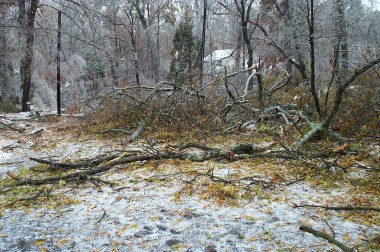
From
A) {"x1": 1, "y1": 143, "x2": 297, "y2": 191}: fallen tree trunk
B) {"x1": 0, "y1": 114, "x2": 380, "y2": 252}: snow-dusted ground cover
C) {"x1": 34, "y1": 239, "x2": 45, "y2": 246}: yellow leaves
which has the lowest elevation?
{"x1": 34, "y1": 239, "x2": 45, "y2": 246}: yellow leaves

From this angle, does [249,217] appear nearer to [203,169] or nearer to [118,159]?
[203,169]

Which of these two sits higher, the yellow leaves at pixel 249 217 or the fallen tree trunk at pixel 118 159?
the fallen tree trunk at pixel 118 159

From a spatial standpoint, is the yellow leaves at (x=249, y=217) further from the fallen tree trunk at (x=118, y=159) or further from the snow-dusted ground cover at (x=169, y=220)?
the fallen tree trunk at (x=118, y=159)

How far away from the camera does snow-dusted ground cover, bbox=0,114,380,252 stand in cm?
226

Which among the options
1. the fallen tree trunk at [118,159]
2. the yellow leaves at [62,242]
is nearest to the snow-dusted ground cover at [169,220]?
the yellow leaves at [62,242]

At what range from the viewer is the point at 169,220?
2.64 m

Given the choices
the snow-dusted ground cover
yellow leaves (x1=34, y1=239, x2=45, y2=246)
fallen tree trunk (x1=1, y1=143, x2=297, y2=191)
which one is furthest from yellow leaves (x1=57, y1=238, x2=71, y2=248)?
fallen tree trunk (x1=1, y1=143, x2=297, y2=191)

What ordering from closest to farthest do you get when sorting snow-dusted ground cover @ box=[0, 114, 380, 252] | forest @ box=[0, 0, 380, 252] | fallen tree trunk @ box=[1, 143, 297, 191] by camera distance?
snow-dusted ground cover @ box=[0, 114, 380, 252] → forest @ box=[0, 0, 380, 252] → fallen tree trunk @ box=[1, 143, 297, 191]

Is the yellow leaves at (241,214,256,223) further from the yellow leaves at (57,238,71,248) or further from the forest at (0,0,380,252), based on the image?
the yellow leaves at (57,238,71,248)

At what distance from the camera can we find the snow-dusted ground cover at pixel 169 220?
226cm

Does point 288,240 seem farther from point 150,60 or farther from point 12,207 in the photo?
point 150,60

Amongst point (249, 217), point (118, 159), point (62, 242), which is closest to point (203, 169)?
point (118, 159)

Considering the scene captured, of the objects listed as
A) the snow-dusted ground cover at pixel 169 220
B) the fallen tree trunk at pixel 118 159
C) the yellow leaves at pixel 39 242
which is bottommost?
the yellow leaves at pixel 39 242

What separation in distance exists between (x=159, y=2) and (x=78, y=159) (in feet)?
58.2
